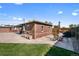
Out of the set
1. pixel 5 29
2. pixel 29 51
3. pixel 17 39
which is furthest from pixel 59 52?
pixel 5 29

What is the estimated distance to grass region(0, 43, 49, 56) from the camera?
3.03 metres

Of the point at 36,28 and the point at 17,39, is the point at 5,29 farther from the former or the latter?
the point at 36,28

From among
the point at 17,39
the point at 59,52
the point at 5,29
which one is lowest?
the point at 59,52

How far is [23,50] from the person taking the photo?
3039mm

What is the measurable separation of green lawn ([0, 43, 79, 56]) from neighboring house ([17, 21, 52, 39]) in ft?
0.53

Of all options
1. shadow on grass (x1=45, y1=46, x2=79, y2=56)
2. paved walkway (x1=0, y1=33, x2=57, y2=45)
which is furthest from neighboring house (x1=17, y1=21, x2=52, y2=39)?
shadow on grass (x1=45, y1=46, x2=79, y2=56)

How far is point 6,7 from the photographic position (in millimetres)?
3008

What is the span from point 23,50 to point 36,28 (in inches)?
13.9

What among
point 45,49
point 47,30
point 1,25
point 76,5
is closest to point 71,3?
point 76,5

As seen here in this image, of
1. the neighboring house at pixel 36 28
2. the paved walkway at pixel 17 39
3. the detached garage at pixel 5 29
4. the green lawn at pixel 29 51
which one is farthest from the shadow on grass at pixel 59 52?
the detached garage at pixel 5 29

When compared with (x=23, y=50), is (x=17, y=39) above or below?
A: above

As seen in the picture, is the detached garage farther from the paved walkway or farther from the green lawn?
the green lawn

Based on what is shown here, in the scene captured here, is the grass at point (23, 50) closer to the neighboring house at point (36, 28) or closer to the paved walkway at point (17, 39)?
the paved walkway at point (17, 39)

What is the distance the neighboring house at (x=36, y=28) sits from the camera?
304cm
